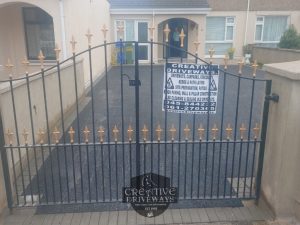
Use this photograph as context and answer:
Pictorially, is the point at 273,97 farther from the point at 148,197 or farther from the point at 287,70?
the point at 148,197

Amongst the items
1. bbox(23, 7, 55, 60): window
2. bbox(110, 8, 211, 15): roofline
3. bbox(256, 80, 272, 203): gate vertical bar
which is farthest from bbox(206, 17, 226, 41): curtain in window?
bbox(256, 80, 272, 203): gate vertical bar

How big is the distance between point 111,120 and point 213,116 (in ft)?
8.26

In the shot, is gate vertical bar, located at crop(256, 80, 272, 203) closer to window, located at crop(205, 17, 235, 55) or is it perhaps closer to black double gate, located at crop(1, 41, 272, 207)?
black double gate, located at crop(1, 41, 272, 207)

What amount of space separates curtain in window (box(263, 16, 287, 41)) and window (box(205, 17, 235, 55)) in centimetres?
232

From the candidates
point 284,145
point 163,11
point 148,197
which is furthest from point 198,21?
point 148,197

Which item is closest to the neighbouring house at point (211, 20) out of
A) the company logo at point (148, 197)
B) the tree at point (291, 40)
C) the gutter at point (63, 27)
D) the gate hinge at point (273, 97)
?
the tree at point (291, 40)

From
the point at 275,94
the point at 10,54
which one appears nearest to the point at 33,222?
the point at 275,94

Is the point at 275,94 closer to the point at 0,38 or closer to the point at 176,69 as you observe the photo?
the point at 176,69

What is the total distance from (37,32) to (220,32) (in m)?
12.2

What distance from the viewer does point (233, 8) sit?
17.8m

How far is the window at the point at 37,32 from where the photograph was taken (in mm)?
9227

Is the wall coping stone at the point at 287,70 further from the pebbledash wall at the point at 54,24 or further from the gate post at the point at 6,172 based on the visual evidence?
the pebbledash wall at the point at 54,24

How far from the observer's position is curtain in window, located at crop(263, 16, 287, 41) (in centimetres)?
1848

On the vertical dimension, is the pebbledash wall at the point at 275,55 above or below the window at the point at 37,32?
below
